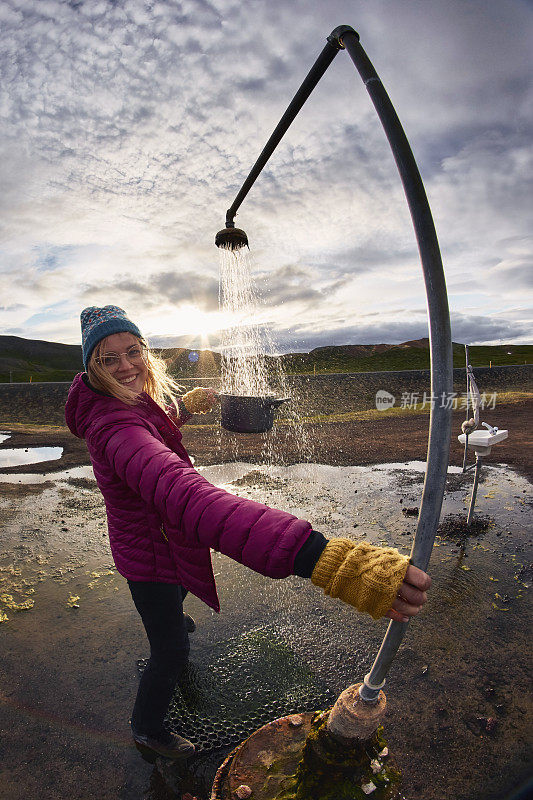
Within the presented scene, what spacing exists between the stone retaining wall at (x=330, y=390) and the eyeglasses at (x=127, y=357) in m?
12.1

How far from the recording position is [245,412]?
674 centimetres

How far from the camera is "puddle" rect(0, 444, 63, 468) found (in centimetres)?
864

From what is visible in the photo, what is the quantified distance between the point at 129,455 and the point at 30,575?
3.54m

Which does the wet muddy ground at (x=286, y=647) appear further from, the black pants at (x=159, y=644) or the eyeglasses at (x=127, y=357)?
the eyeglasses at (x=127, y=357)

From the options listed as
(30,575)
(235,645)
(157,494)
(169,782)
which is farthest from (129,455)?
(30,575)

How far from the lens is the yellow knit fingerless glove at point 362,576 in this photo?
1195 millimetres

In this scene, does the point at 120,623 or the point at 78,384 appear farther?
the point at 120,623

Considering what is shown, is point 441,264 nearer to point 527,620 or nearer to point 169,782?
point 169,782

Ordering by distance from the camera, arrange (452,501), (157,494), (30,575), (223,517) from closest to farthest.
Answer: (223,517)
(157,494)
(30,575)
(452,501)

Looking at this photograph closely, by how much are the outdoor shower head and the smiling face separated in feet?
5.80

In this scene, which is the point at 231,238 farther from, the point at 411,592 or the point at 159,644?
the point at 411,592

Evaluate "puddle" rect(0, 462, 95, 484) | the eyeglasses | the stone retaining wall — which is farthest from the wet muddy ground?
the stone retaining wall

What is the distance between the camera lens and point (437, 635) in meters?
3.26

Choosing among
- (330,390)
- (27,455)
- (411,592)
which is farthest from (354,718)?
(330,390)
